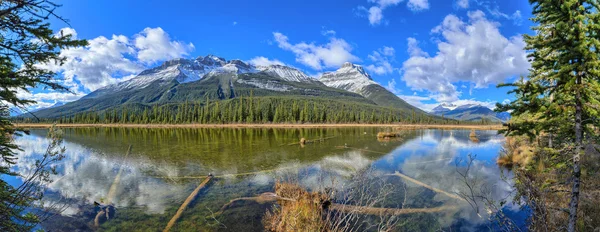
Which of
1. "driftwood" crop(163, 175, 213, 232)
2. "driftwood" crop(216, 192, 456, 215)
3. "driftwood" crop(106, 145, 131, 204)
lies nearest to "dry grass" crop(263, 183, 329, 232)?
"driftwood" crop(216, 192, 456, 215)

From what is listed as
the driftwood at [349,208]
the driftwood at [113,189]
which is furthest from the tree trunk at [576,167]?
the driftwood at [113,189]

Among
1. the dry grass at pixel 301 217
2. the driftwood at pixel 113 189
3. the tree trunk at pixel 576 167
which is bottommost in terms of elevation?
the driftwood at pixel 113 189

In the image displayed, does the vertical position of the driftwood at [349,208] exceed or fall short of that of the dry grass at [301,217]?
it falls short

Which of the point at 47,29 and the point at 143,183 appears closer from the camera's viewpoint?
the point at 47,29

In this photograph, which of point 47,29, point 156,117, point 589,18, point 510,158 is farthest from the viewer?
point 156,117

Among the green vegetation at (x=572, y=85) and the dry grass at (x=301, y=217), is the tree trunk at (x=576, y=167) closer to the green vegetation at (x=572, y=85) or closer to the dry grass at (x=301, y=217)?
the green vegetation at (x=572, y=85)

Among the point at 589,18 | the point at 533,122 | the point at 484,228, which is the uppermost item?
the point at 589,18

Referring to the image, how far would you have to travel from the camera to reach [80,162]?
2802 centimetres

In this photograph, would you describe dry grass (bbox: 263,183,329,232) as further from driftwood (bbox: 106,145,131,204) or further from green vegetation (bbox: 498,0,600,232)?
driftwood (bbox: 106,145,131,204)

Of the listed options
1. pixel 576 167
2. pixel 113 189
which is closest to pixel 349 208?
pixel 576 167

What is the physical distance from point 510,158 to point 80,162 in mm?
44541

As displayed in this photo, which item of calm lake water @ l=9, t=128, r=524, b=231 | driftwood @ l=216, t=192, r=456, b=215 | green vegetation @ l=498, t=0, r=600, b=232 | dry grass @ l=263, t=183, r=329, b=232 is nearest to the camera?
green vegetation @ l=498, t=0, r=600, b=232

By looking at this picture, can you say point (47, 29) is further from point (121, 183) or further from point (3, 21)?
point (121, 183)

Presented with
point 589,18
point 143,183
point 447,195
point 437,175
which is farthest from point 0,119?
point 437,175
